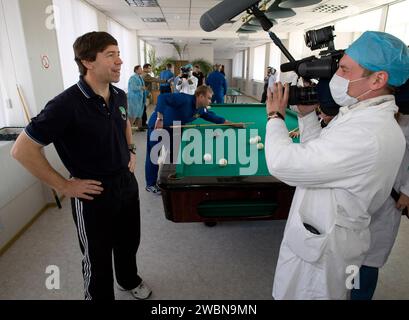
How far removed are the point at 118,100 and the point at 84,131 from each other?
0.32 metres

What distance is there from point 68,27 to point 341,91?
4.70 m

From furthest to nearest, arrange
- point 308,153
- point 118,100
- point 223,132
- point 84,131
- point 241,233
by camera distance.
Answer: point 223,132 → point 241,233 → point 118,100 → point 84,131 → point 308,153

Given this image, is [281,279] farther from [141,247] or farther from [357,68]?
[141,247]

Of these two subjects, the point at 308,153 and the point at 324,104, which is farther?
the point at 324,104

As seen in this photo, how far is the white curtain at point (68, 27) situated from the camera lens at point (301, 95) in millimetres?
3763

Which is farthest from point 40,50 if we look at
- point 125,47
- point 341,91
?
point 125,47

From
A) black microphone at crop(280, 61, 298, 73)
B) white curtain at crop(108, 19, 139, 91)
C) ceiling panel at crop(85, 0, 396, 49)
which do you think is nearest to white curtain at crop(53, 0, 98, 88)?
ceiling panel at crop(85, 0, 396, 49)

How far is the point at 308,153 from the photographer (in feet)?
3.05

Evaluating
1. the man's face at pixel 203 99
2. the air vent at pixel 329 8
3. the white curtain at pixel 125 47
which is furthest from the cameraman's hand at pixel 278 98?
the white curtain at pixel 125 47

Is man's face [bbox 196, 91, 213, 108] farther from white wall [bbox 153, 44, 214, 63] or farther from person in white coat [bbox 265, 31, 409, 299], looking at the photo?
white wall [bbox 153, 44, 214, 63]

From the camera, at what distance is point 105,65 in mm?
1329

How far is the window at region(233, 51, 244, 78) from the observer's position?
17031 mm

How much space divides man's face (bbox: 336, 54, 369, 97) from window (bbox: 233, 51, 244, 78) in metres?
16.5
